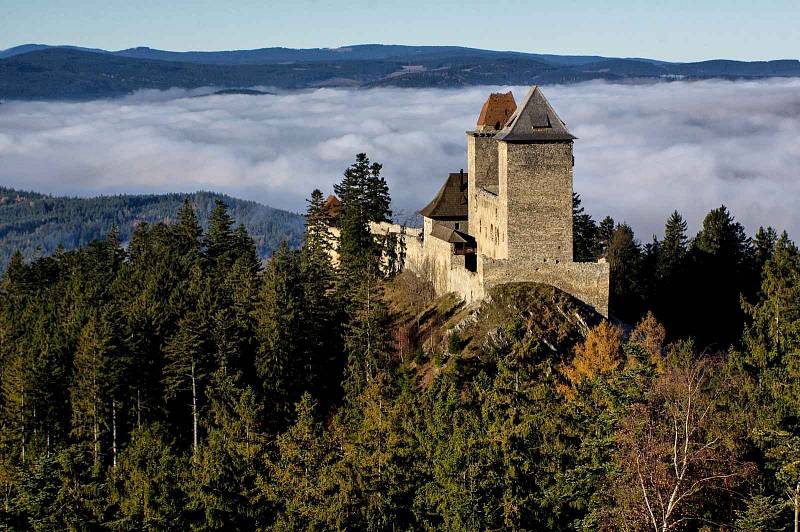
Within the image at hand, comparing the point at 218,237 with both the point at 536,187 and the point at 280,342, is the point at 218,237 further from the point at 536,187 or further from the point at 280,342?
the point at 536,187

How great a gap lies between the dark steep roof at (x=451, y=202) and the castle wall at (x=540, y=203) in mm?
9707

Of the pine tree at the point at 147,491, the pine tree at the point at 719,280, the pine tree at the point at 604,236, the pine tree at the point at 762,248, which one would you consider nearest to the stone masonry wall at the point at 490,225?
the pine tree at the point at 719,280

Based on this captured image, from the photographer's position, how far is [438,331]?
56.3 metres

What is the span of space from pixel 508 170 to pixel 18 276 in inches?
1380

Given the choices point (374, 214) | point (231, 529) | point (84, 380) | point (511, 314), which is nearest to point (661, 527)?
point (231, 529)

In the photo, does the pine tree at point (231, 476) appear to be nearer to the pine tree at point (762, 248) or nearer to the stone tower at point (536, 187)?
the stone tower at point (536, 187)

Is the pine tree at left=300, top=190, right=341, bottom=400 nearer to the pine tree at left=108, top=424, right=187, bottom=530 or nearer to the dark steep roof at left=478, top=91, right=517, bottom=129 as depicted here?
the dark steep roof at left=478, top=91, right=517, bottom=129

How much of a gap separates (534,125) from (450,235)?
8769 mm

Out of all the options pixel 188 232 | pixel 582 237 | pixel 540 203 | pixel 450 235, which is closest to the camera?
pixel 540 203

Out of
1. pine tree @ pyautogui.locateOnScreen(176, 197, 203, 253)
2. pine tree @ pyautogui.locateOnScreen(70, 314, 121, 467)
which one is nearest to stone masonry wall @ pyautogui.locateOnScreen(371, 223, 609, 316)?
pine tree @ pyautogui.locateOnScreen(70, 314, 121, 467)

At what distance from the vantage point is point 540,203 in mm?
55344

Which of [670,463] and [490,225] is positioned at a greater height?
[490,225]

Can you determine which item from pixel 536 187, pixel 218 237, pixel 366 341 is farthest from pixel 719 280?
pixel 218 237

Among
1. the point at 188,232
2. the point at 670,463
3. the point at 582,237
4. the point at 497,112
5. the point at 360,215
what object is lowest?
the point at 582,237
